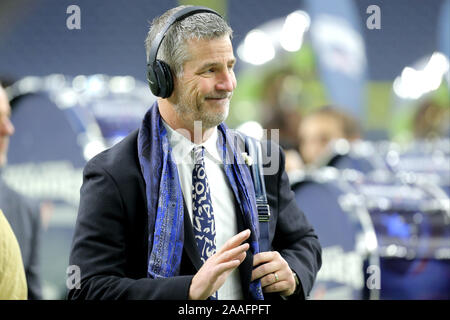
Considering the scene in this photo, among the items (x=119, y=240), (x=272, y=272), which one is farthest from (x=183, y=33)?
(x=272, y=272)

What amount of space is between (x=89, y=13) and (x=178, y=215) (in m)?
2.52

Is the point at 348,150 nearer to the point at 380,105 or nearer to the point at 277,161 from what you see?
the point at 380,105

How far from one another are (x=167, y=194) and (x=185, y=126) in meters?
0.21

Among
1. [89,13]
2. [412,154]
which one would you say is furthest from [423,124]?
[89,13]

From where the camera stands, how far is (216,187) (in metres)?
1.79

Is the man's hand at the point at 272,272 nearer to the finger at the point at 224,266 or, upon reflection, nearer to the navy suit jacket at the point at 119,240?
the navy suit jacket at the point at 119,240

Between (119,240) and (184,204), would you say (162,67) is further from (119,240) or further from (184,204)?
(119,240)

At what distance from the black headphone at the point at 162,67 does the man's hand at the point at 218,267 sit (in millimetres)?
459

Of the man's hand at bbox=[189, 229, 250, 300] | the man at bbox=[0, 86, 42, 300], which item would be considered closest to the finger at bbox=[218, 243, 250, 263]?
the man's hand at bbox=[189, 229, 250, 300]

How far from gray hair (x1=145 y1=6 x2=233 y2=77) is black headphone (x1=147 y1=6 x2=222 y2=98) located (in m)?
0.01

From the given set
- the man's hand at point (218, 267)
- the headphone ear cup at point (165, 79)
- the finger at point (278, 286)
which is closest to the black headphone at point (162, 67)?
the headphone ear cup at point (165, 79)

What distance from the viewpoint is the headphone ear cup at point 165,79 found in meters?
1.77

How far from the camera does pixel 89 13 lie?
3.90m

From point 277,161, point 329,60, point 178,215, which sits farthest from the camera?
point 329,60
